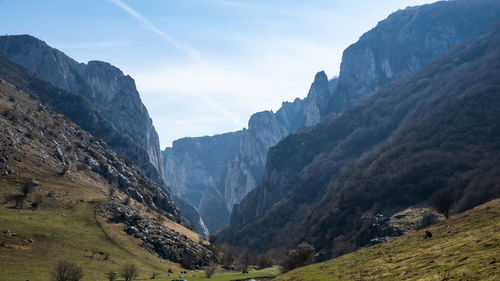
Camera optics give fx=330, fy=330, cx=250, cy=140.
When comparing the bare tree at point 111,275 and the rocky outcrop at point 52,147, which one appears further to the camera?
the rocky outcrop at point 52,147

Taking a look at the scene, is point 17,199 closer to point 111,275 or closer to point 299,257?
point 111,275

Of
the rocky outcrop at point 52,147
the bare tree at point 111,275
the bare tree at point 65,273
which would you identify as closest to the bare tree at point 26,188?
the rocky outcrop at point 52,147

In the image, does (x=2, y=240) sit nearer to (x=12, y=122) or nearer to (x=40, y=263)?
(x=40, y=263)

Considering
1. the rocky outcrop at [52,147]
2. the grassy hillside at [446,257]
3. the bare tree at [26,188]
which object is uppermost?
the rocky outcrop at [52,147]

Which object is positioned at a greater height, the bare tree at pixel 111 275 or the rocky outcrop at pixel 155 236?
the rocky outcrop at pixel 155 236

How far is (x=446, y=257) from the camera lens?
44781 millimetres

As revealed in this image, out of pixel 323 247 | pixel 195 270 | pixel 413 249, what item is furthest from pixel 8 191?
pixel 323 247

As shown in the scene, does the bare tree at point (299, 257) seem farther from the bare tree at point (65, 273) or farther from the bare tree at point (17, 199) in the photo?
the bare tree at point (17, 199)

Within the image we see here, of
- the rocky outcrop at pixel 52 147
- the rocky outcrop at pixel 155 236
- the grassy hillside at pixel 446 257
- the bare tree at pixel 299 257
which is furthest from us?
the rocky outcrop at pixel 52 147

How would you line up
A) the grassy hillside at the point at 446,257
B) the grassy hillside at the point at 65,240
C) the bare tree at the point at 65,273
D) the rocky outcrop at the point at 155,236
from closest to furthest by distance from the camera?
1. the grassy hillside at the point at 446,257
2. the bare tree at the point at 65,273
3. the grassy hillside at the point at 65,240
4. the rocky outcrop at the point at 155,236

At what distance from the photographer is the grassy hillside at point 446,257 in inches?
1433

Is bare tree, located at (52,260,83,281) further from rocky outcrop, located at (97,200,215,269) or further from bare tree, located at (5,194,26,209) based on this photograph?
rocky outcrop, located at (97,200,215,269)

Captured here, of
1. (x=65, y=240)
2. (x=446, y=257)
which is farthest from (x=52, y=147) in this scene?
(x=446, y=257)

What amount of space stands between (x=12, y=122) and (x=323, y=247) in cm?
16094
